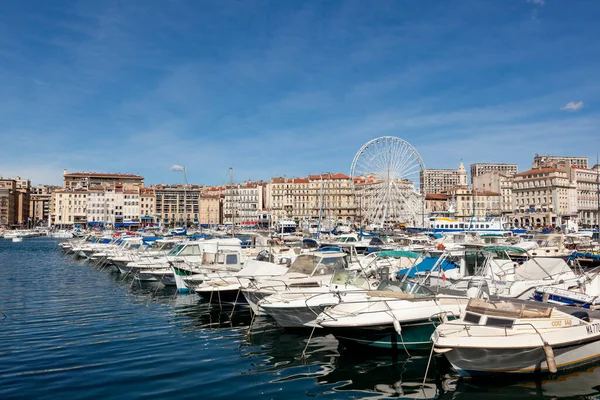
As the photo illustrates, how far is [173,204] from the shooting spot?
165m

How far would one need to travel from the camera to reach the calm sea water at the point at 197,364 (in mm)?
11312

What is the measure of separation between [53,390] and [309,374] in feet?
19.2

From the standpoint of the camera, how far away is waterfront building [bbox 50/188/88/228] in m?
161

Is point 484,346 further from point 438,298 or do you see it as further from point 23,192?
point 23,192

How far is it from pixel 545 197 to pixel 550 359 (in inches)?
5268

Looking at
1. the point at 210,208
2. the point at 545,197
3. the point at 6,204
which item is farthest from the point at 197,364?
the point at 6,204

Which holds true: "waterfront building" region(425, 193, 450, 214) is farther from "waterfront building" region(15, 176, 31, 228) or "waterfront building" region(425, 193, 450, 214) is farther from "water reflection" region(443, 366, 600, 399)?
"water reflection" region(443, 366, 600, 399)

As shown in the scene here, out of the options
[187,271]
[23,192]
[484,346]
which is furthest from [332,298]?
[23,192]

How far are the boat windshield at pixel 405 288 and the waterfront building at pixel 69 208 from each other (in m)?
161

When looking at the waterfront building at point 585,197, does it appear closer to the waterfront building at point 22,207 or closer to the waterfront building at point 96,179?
the waterfront building at point 96,179

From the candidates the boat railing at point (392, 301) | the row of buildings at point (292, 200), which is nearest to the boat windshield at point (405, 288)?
the boat railing at point (392, 301)

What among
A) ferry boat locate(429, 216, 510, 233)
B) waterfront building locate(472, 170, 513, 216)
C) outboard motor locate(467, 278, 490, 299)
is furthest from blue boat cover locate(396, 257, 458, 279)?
waterfront building locate(472, 170, 513, 216)

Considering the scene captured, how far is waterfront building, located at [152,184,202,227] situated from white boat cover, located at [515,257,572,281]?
486 feet

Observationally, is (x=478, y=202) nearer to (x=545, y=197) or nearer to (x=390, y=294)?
(x=545, y=197)
